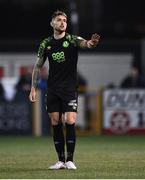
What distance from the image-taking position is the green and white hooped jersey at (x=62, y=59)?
14.2 m

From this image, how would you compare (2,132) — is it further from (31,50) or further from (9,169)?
(9,169)

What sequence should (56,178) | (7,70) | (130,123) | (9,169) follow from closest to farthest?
1. (56,178)
2. (9,169)
3. (130,123)
4. (7,70)

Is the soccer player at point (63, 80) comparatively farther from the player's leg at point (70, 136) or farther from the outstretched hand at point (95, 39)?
the outstretched hand at point (95, 39)

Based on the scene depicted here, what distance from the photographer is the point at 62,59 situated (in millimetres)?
14172

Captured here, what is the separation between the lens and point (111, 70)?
30781 mm

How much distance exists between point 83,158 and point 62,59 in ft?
9.32

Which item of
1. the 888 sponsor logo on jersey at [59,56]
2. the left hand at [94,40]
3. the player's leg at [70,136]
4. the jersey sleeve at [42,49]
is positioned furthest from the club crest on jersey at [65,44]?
the player's leg at [70,136]

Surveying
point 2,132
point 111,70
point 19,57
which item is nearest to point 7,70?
point 19,57

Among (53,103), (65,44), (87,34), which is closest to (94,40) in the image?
(65,44)

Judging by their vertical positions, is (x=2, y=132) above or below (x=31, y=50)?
below

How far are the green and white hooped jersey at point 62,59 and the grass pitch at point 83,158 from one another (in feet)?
4.37

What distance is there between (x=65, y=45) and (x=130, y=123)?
11.1 metres

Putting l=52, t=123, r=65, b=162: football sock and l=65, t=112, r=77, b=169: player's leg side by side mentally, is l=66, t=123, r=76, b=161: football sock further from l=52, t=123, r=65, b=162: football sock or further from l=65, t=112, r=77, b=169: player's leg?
l=52, t=123, r=65, b=162: football sock

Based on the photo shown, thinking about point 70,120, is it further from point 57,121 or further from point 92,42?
point 92,42
